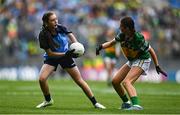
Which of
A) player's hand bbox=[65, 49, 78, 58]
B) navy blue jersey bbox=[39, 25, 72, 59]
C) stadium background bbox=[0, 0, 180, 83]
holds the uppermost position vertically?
navy blue jersey bbox=[39, 25, 72, 59]

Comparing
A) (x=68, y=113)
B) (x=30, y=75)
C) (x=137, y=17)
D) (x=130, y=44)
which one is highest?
(x=130, y=44)

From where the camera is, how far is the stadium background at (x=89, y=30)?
3578 centimetres

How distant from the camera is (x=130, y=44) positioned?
15758 millimetres

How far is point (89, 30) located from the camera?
121 feet

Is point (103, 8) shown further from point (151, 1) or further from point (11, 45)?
point (11, 45)

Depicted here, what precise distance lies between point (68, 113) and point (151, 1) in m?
23.9

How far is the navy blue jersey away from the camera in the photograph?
52.6ft

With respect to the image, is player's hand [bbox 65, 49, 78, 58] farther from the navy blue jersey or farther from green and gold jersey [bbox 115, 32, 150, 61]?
green and gold jersey [bbox 115, 32, 150, 61]

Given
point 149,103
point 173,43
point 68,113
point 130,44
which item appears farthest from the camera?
point 173,43

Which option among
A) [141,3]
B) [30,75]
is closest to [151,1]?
[141,3]

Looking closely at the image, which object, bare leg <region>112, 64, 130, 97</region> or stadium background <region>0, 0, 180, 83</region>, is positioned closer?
bare leg <region>112, 64, 130, 97</region>

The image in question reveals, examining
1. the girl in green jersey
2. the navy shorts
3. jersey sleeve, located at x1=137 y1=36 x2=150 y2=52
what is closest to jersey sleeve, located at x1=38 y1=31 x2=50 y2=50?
the navy shorts

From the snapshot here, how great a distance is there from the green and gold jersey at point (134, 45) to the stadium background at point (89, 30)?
19.1m

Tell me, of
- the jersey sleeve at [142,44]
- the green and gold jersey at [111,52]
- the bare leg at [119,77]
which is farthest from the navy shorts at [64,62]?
the green and gold jersey at [111,52]
